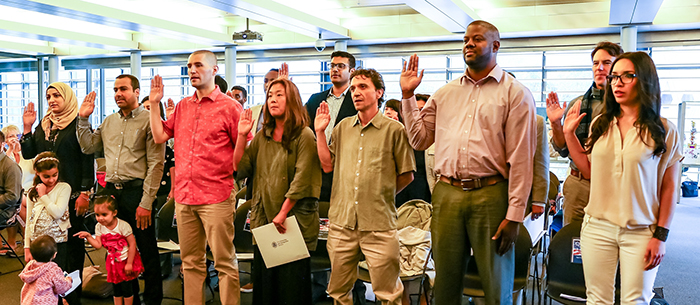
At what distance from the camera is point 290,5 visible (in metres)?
10.5

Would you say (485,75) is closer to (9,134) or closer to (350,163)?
(350,163)

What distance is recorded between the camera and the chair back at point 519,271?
128 inches

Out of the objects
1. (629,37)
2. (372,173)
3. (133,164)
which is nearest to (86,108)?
(133,164)

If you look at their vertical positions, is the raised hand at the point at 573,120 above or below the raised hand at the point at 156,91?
below

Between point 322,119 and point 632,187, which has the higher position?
point 322,119

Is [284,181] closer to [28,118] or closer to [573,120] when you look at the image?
[573,120]

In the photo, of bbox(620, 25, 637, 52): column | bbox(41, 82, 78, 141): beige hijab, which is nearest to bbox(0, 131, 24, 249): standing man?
bbox(41, 82, 78, 141): beige hijab

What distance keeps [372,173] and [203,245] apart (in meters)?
1.36

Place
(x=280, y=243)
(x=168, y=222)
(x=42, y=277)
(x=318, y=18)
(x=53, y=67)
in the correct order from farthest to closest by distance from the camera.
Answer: (x=53, y=67), (x=318, y=18), (x=168, y=222), (x=42, y=277), (x=280, y=243)

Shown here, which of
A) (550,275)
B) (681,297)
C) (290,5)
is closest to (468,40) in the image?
(550,275)

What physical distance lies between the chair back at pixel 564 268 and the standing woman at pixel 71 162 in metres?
3.24

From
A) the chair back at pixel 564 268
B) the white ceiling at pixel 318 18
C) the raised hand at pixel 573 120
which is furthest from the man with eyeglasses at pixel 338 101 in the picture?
the white ceiling at pixel 318 18

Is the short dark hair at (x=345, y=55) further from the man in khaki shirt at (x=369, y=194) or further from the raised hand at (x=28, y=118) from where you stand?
the raised hand at (x=28, y=118)

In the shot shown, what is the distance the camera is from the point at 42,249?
11.5 feet
